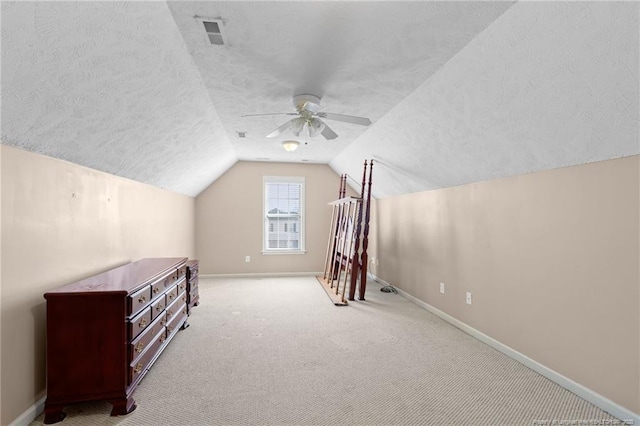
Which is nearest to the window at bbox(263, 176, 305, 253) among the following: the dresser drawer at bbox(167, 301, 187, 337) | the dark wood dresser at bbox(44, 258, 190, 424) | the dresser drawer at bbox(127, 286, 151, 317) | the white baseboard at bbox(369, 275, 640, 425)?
the dresser drawer at bbox(167, 301, 187, 337)

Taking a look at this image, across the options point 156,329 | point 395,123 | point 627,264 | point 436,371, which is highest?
point 395,123

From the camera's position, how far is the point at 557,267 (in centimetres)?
245

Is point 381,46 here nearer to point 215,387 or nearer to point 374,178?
point 215,387

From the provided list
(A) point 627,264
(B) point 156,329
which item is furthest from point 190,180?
(A) point 627,264

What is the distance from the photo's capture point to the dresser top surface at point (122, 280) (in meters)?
2.06

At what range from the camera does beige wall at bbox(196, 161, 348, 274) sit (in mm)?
6406

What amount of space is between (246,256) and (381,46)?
5.17 meters

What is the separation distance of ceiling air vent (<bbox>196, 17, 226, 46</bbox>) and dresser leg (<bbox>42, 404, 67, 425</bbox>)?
8.26 ft

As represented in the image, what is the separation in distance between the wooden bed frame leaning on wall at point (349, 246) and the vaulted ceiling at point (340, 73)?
168 centimetres

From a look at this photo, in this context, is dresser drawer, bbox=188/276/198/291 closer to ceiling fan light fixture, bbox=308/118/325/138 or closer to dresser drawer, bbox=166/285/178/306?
dresser drawer, bbox=166/285/178/306

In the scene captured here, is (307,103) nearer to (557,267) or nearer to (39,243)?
(39,243)

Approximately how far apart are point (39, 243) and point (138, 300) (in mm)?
709

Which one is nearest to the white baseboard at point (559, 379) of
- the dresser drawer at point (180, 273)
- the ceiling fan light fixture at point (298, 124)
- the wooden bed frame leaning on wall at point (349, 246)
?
the wooden bed frame leaning on wall at point (349, 246)

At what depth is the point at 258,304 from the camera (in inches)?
179
